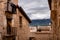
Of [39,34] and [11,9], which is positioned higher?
[11,9]

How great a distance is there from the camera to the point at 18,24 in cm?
1511

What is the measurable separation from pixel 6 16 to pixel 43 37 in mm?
8424

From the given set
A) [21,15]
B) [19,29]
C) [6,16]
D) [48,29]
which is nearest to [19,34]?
[19,29]

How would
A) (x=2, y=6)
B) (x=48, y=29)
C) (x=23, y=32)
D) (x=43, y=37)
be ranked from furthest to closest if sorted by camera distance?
(x=48, y=29)
(x=43, y=37)
(x=23, y=32)
(x=2, y=6)

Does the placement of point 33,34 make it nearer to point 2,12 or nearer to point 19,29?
point 19,29

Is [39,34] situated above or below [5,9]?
below

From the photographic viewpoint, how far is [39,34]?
63.0 ft

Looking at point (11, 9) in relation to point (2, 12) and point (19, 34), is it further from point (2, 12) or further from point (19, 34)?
point (19, 34)

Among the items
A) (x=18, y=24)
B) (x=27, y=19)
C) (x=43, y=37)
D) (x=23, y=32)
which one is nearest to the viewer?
(x=18, y=24)

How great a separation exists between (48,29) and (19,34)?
6393 mm

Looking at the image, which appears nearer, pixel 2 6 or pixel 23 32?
pixel 2 6

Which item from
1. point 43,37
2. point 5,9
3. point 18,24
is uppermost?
point 5,9

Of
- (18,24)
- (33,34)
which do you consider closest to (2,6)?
(18,24)

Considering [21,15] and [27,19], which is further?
[27,19]
